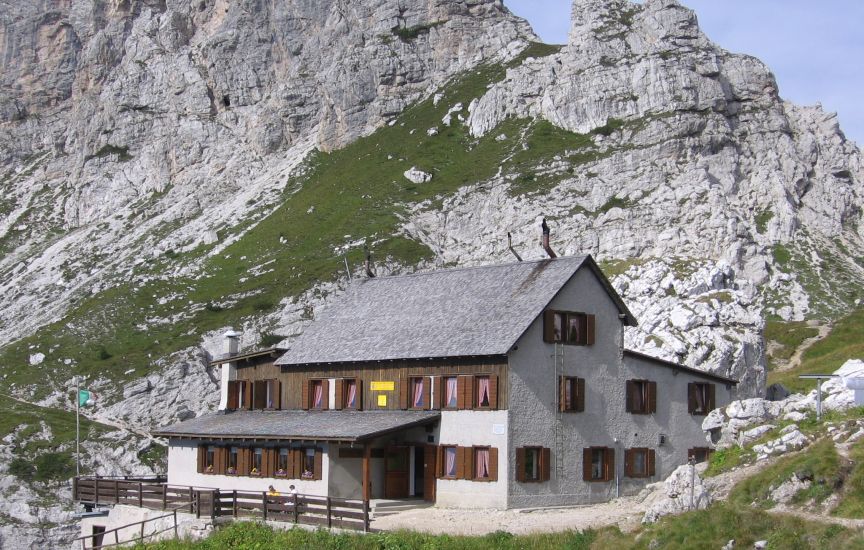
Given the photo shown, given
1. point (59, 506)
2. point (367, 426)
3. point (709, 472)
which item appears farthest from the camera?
point (59, 506)

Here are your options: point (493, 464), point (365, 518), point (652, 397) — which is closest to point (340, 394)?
point (493, 464)

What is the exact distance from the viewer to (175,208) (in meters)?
166

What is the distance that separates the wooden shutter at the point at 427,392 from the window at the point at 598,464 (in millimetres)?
7551

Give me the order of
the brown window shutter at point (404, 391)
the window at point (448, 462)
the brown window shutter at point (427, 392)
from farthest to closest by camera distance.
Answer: the brown window shutter at point (404, 391) → the brown window shutter at point (427, 392) → the window at point (448, 462)

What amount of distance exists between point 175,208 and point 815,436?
14400 cm

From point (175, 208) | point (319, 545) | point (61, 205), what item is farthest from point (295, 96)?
point (319, 545)

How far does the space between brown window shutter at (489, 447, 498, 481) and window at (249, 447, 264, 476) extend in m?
11.9

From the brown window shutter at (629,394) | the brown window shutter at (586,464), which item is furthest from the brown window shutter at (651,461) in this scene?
the brown window shutter at (586,464)

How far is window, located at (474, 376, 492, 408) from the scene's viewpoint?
1806 inches

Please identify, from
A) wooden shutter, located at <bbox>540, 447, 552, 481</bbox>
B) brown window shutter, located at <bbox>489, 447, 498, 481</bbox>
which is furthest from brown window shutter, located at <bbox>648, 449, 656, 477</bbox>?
brown window shutter, located at <bbox>489, 447, 498, 481</bbox>

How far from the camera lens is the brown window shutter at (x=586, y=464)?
48.0 metres

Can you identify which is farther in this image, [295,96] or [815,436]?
[295,96]

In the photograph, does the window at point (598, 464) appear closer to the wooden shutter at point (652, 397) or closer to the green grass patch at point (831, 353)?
the wooden shutter at point (652, 397)

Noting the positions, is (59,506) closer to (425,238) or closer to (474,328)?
(474,328)
